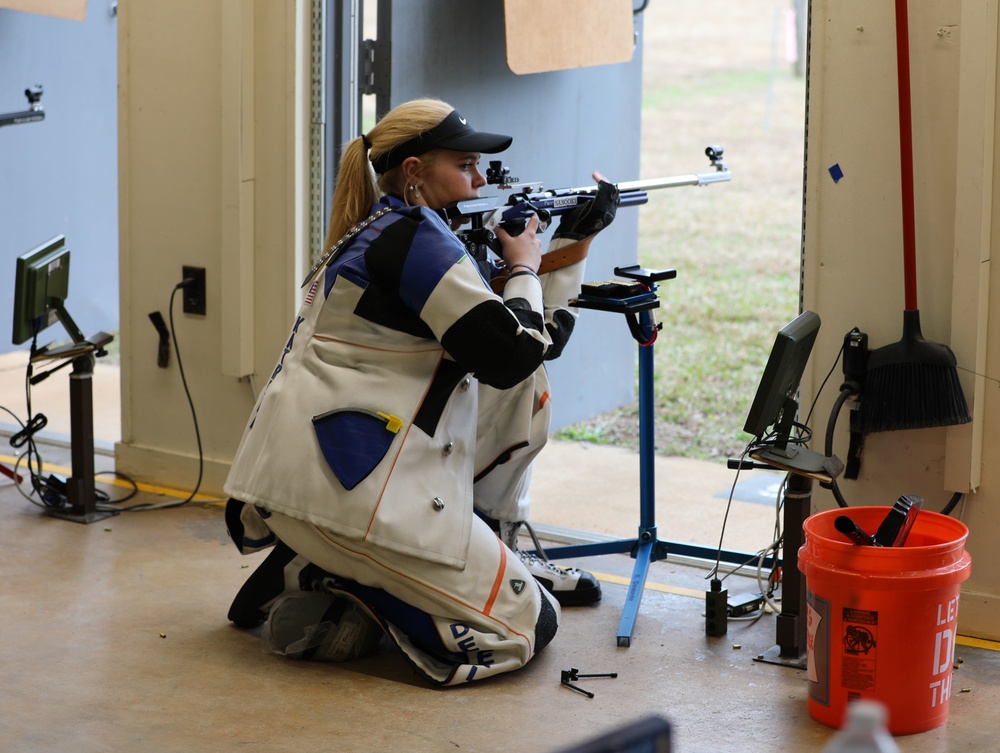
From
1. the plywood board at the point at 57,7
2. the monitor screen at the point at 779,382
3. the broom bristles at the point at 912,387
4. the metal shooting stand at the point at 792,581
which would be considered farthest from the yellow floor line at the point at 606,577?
the plywood board at the point at 57,7

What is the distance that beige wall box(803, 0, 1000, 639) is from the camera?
3.02m

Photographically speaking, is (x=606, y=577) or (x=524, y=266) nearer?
(x=524, y=266)

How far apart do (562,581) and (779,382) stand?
0.94 metres

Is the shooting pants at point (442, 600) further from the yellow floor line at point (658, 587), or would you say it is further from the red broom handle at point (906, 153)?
the red broom handle at point (906, 153)

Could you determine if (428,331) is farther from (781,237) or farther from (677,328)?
(781,237)

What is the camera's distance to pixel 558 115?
4922 mm

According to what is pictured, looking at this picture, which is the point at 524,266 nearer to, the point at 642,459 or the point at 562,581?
the point at 642,459

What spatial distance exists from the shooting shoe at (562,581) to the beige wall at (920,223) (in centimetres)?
Answer: 74

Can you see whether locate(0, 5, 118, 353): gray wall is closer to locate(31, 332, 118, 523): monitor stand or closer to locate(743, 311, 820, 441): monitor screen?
locate(31, 332, 118, 523): monitor stand

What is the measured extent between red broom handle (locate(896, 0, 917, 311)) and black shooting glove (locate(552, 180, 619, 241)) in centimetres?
72

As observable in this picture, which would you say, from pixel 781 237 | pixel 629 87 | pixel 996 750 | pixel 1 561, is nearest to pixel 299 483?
pixel 1 561

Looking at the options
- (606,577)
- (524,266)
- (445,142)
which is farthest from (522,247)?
(606,577)

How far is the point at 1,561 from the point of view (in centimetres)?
372

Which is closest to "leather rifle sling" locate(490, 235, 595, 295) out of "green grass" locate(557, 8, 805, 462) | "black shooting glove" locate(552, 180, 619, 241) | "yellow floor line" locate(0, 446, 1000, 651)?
"black shooting glove" locate(552, 180, 619, 241)
